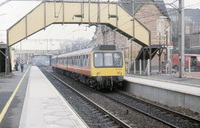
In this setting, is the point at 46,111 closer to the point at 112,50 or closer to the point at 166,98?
the point at 166,98

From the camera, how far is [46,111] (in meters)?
8.71

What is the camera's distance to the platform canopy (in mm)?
22062

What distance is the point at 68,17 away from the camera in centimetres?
2219

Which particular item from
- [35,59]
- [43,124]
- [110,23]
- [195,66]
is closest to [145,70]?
[110,23]

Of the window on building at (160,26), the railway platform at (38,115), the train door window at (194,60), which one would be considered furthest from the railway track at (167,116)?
the window on building at (160,26)

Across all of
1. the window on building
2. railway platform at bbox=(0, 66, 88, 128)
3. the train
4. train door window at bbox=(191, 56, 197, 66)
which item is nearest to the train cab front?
the train

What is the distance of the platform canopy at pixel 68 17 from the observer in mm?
22062

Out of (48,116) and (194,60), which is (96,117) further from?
(194,60)

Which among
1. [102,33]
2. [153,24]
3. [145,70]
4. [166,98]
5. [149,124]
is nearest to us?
[149,124]

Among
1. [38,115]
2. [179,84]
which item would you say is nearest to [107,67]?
[179,84]

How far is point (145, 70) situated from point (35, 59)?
170ft

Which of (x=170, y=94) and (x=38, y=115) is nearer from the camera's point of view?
(x=38, y=115)

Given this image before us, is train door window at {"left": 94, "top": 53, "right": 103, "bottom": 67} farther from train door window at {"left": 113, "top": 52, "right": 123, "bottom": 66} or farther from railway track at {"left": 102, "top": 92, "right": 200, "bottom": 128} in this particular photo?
railway track at {"left": 102, "top": 92, "right": 200, "bottom": 128}

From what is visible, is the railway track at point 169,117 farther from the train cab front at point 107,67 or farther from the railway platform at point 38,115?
the train cab front at point 107,67
